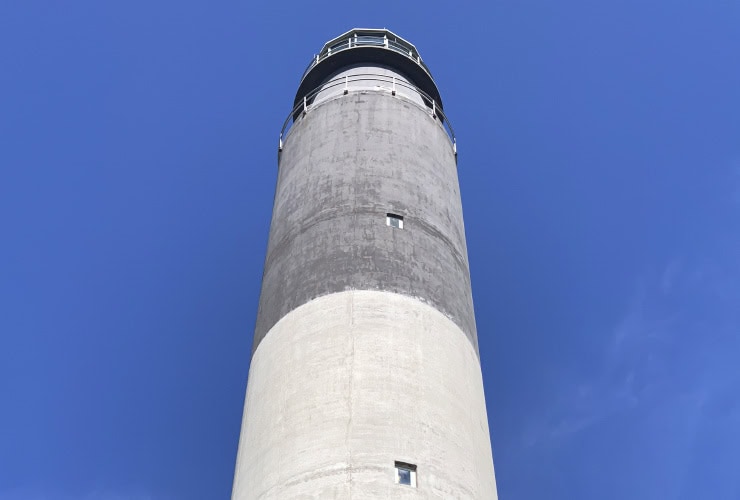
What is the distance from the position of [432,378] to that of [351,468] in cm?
277

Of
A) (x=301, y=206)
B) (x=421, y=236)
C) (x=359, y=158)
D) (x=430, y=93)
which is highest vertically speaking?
(x=430, y=93)

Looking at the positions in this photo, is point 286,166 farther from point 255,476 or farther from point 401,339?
point 255,476

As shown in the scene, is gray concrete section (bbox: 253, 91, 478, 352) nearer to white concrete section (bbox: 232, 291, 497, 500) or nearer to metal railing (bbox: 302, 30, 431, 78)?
white concrete section (bbox: 232, 291, 497, 500)

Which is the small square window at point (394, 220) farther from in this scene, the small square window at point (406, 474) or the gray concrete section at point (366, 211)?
the small square window at point (406, 474)

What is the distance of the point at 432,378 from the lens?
655 inches

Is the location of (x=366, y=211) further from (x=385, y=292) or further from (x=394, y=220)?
(x=385, y=292)

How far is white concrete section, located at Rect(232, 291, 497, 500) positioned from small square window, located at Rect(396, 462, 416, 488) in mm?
87

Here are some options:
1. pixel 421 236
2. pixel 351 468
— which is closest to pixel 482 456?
pixel 351 468

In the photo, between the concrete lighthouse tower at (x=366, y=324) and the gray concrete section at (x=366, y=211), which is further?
the gray concrete section at (x=366, y=211)

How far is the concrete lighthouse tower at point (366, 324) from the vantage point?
1517cm

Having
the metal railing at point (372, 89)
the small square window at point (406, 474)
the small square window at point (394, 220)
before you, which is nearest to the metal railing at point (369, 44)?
the metal railing at point (372, 89)

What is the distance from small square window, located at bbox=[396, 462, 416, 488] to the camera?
48.3 feet

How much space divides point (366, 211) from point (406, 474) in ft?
22.8

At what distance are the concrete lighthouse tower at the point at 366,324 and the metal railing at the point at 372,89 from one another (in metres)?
0.24
